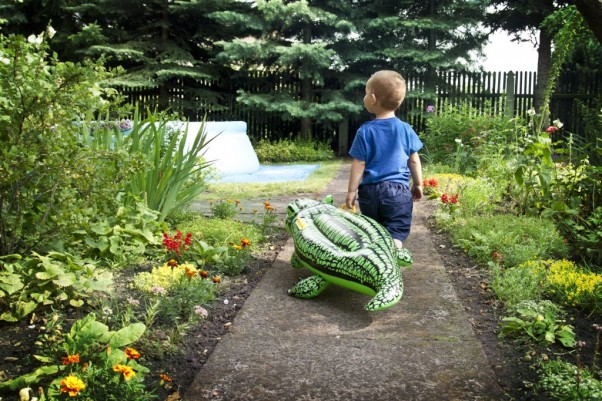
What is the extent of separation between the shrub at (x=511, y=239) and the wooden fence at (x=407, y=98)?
9649mm

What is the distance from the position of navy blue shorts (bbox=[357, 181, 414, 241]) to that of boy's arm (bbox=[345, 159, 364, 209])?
0.43 feet

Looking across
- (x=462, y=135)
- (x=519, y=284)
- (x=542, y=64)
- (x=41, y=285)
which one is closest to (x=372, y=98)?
(x=519, y=284)

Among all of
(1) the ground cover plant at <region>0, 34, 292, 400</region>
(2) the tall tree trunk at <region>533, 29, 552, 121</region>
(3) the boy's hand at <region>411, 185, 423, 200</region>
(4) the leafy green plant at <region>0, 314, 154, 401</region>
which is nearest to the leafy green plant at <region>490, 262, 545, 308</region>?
(3) the boy's hand at <region>411, 185, 423, 200</region>

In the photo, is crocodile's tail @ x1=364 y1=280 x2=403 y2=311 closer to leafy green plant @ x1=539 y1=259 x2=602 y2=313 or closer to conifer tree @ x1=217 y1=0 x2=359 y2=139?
leafy green plant @ x1=539 y1=259 x2=602 y2=313

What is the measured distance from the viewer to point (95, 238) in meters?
3.67

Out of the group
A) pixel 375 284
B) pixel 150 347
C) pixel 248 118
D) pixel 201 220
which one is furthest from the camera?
pixel 248 118

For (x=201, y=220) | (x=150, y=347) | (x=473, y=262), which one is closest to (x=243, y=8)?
(x=201, y=220)

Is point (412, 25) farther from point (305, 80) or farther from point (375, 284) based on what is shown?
point (375, 284)

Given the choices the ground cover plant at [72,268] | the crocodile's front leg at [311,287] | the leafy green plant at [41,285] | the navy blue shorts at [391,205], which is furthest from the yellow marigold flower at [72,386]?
the navy blue shorts at [391,205]

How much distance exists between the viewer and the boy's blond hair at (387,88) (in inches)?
157

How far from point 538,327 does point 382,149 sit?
1734 mm

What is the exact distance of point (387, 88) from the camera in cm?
400

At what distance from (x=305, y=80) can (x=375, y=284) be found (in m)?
11.8

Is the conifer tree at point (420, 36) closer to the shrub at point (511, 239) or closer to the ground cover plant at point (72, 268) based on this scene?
the shrub at point (511, 239)
